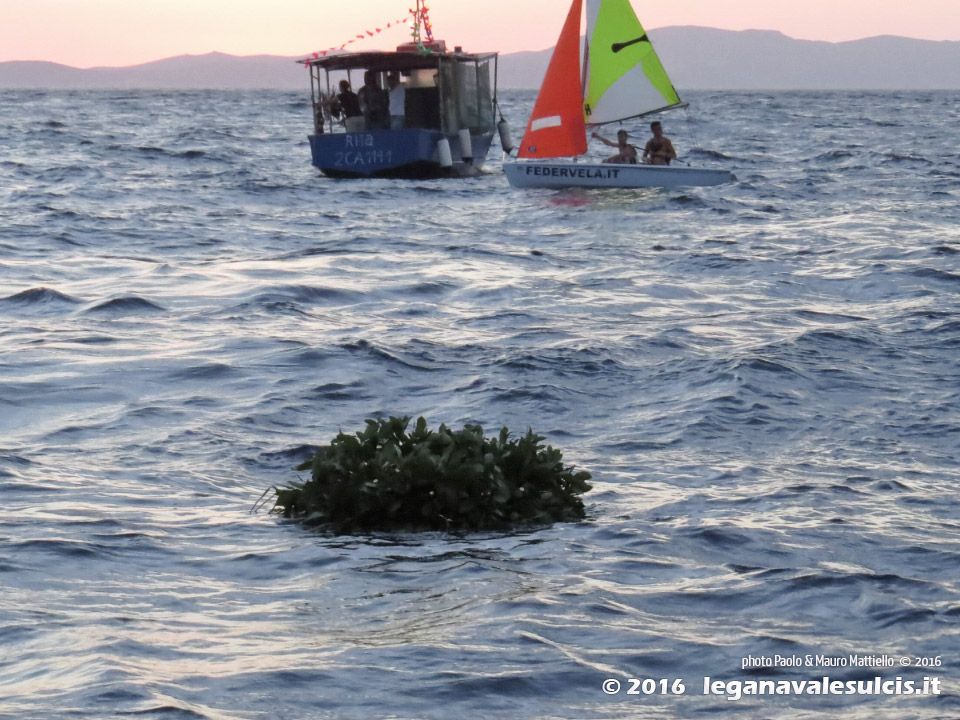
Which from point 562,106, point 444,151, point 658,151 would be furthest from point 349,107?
point 658,151

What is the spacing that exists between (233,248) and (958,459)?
45.4 ft

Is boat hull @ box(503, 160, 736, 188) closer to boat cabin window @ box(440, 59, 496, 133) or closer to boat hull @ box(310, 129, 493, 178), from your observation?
boat hull @ box(310, 129, 493, 178)

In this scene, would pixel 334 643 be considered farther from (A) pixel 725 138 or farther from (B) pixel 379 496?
(A) pixel 725 138

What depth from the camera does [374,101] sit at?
3238cm

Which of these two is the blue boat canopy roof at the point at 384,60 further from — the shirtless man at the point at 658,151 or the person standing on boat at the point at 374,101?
the shirtless man at the point at 658,151

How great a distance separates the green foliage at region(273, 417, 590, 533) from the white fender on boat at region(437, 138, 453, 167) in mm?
25470

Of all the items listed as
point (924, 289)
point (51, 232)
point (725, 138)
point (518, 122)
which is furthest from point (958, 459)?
point (518, 122)

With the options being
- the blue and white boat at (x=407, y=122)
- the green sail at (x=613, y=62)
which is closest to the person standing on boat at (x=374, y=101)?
the blue and white boat at (x=407, y=122)

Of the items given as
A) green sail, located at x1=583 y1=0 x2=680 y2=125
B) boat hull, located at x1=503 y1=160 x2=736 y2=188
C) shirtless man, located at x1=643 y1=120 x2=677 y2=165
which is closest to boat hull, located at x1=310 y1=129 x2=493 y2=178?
boat hull, located at x1=503 y1=160 x2=736 y2=188

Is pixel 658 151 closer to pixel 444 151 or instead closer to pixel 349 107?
pixel 444 151

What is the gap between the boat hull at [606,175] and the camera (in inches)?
1020

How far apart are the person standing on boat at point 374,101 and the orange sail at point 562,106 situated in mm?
5535

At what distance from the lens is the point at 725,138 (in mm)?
55969

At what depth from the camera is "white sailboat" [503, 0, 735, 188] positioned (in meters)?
27.9
